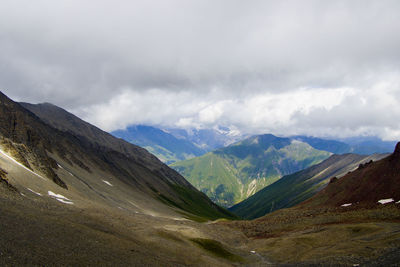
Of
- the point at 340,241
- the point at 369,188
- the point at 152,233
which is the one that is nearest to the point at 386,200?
the point at 369,188

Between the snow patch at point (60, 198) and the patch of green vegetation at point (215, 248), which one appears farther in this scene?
the snow patch at point (60, 198)

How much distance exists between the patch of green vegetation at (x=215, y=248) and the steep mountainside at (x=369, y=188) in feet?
169

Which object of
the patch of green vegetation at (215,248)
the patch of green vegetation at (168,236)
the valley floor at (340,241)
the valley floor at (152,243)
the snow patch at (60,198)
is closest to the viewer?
the valley floor at (152,243)

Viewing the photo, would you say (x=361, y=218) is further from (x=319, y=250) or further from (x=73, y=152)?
(x=73, y=152)

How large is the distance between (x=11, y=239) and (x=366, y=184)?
108 metres

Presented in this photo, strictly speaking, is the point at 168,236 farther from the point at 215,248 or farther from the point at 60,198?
the point at 60,198

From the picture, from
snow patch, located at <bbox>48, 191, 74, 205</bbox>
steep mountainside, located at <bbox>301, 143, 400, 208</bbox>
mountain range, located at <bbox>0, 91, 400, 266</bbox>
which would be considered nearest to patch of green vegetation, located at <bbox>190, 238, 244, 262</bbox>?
mountain range, located at <bbox>0, 91, 400, 266</bbox>

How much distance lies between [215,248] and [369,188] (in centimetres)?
6754

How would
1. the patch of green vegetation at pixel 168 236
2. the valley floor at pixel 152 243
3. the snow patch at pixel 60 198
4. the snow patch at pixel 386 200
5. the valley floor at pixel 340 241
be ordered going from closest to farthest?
the valley floor at pixel 152 243 < the valley floor at pixel 340 241 < the patch of green vegetation at pixel 168 236 < the snow patch at pixel 60 198 < the snow patch at pixel 386 200

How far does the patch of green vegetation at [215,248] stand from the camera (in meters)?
54.7

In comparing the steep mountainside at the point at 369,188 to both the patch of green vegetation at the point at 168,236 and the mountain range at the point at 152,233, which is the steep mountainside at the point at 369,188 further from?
the patch of green vegetation at the point at 168,236

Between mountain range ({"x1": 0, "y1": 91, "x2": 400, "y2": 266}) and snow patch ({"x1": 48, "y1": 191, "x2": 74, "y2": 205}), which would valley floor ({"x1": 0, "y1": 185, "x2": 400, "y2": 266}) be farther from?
snow patch ({"x1": 48, "y1": 191, "x2": 74, "y2": 205})

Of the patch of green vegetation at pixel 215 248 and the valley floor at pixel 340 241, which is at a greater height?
the valley floor at pixel 340 241

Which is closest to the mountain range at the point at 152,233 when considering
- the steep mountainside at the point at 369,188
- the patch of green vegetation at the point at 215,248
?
the patch of green vegetation at the point at 215,248
